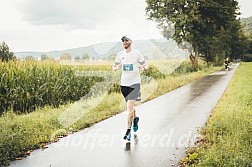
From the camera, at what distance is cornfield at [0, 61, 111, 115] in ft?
31.1

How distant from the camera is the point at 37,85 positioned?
10.5 metres

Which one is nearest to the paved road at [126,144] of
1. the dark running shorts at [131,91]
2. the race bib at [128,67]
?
the dark running shorts at [131,91]

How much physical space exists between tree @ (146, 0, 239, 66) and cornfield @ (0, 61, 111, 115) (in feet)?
66.9

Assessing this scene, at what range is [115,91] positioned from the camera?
14977mm

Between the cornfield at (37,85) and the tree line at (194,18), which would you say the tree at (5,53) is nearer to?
the cornfield at (37,85)

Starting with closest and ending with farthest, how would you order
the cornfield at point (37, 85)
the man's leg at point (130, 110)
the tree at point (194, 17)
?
1. the man's leg at point (130, 110)
2. the cornfield at point (37, 85)
3. the tree at point (194, 17)

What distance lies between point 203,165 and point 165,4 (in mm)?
29469

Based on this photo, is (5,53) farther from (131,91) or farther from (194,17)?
(194,17)

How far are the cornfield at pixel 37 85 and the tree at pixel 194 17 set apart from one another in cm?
2040

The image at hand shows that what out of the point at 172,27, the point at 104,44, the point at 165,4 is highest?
the point at 165,4

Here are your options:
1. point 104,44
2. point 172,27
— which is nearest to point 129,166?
point 104,44

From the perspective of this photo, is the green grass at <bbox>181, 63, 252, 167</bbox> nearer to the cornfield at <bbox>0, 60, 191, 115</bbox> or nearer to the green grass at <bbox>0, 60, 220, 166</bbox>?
the green grass at <bbox>0, 60, 220, 166</bbox>

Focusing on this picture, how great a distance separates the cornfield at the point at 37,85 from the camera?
9484 mm

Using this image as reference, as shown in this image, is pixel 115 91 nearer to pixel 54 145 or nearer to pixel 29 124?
pixel 29 124
